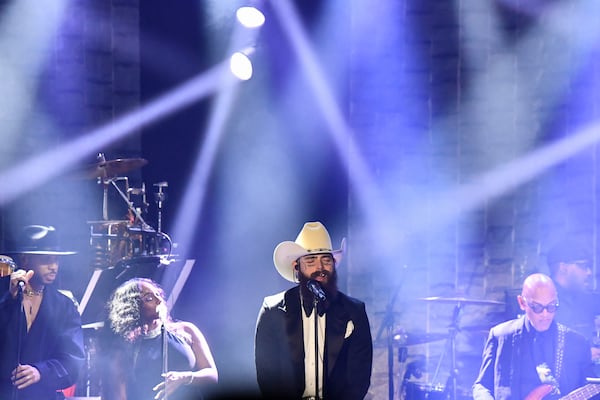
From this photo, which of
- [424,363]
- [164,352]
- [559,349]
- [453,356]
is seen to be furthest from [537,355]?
[424,363]

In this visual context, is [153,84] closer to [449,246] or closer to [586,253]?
[449,246]

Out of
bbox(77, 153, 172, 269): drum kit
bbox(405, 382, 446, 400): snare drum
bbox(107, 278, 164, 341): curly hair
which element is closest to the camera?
bbox(107, 278, 164, 341): curly hair

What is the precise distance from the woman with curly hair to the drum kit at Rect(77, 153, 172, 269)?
169 centimetres

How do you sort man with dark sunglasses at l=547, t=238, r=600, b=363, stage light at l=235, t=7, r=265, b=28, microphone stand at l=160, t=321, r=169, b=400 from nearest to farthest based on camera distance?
microphone stand at l=160, t=321, r=169, b=400, man with dark sunglasses at l=547, t=238, r=600, b=363, stage light at l=235, t=7, r=265, b=28

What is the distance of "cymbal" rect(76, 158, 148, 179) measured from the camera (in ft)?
28.9

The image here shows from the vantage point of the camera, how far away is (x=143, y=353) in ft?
22.9

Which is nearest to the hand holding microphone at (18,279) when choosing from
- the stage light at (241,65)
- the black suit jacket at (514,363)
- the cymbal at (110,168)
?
the cymbal at (110,168)

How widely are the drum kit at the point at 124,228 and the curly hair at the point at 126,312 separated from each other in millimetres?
1637

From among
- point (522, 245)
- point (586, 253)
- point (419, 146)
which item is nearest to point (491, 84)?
point (419, 146)

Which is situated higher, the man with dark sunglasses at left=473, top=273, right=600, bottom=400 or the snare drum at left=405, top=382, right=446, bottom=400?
the man with dark sunglasses at left=473, top=273, right=600, bottom=400

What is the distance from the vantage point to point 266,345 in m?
6.42

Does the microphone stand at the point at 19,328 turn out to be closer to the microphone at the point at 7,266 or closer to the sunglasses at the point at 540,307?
the microphone at the point at 7,266

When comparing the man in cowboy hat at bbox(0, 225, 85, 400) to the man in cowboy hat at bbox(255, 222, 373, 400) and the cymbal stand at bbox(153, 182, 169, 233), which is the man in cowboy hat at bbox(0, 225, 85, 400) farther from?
the cymbal stand at bbox(153, 182, 169, 233)

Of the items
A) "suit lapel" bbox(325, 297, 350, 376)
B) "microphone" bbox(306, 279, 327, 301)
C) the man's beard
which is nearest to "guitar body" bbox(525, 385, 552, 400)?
"suit lapel" bbox(325, 297, 350, 376)
